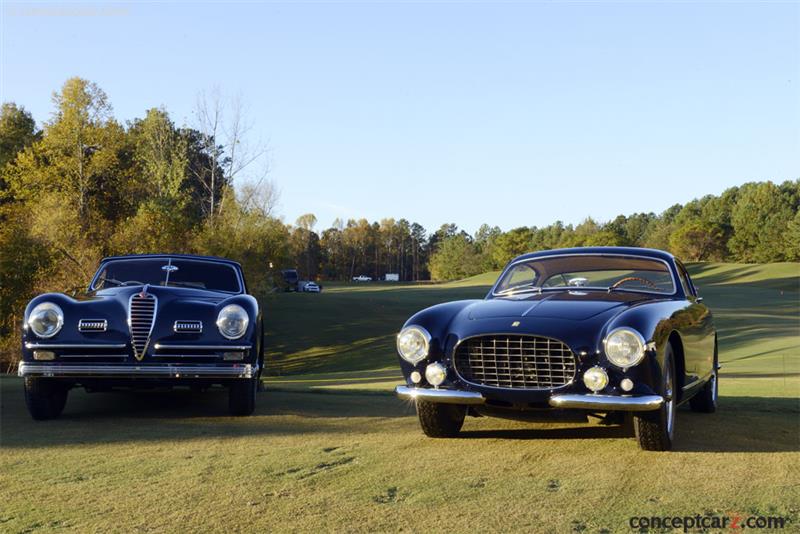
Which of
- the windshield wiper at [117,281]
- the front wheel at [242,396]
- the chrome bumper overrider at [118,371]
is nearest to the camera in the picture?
the chrome bumper overrider at [118,371]

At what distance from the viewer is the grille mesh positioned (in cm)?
570

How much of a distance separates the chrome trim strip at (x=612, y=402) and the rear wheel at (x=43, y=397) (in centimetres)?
461

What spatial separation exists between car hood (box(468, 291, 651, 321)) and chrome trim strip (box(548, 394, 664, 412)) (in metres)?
0.64

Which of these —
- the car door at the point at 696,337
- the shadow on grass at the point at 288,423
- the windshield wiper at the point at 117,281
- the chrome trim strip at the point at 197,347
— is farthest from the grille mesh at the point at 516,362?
the windshield wiper at the point at 117,281

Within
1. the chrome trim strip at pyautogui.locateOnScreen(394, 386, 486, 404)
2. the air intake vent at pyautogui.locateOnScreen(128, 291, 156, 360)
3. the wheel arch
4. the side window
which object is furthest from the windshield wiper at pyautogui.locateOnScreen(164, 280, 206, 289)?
the wheel arch

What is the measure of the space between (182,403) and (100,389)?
4.18 feet

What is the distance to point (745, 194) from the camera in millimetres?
114938

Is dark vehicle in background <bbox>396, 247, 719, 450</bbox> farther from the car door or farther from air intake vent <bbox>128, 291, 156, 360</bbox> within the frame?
air intake vent <bbox>128, 291, 156, 360</bbox>

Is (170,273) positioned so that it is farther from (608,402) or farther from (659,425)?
(659,425)

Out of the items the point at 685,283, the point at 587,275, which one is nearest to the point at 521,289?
the point at 587,275

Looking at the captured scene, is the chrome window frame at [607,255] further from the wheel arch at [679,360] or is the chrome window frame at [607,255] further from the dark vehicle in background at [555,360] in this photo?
the wheel arch at [679,360]

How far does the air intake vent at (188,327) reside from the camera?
290 inches

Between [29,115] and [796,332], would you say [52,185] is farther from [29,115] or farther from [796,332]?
[796,332]

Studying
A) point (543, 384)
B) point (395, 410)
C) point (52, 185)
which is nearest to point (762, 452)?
point (543, 384)
